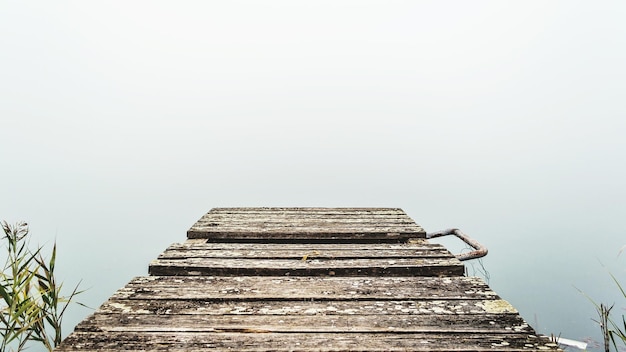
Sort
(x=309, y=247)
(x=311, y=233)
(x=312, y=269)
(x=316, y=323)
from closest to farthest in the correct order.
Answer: (x=316, y=323)
(x=312, y=269)
(x=309, y=247)
(x=311, y=233)

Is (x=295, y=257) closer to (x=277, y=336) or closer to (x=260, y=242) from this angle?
(x=260, y=242)

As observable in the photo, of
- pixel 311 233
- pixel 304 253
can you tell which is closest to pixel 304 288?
pixel 304 253

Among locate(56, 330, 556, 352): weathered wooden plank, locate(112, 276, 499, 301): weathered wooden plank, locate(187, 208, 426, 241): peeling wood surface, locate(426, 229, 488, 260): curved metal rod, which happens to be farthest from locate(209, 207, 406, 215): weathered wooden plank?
locate(56, 330, 556, 352): weathered wooden plank

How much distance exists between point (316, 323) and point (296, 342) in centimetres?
18

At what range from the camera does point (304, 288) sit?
2.01m

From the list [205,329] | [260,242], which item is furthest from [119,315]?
[260,242]

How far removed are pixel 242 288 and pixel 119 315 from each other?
0.61 meters

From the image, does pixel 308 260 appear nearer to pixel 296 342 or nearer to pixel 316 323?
pixel 316 323

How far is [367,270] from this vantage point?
2328mm

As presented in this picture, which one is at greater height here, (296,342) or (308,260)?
(308,260)

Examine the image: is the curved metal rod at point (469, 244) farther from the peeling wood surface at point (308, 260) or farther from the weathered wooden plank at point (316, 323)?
the weathered wooden plank at point (316, 323)

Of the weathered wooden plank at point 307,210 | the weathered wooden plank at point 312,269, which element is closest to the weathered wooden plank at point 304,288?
the weathered wooden plank at point 312,269

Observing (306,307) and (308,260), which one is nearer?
(306,307)

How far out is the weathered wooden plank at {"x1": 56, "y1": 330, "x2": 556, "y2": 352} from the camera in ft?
4.49
